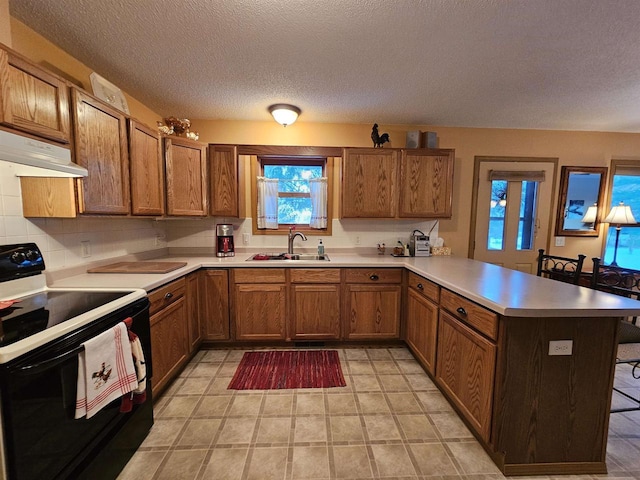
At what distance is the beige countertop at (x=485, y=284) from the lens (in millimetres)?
1304

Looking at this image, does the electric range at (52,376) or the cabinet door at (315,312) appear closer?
the electric range at (52,376)

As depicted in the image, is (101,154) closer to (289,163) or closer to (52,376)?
(52,376)

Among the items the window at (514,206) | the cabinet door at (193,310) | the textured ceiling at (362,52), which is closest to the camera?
the textured ceiling at (362,52)

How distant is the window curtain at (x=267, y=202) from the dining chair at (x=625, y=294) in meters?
2.84

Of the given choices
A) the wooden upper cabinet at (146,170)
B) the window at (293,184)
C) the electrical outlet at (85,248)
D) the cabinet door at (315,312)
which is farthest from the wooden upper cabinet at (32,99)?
the cabinet door at (315,312)

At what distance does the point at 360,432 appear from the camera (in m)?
1.68

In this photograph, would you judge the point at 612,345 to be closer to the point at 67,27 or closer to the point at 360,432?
the point at 360,432

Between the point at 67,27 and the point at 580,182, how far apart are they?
4973 millimetres

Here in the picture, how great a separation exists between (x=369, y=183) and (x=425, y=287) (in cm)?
123

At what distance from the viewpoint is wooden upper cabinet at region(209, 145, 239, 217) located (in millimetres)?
2795

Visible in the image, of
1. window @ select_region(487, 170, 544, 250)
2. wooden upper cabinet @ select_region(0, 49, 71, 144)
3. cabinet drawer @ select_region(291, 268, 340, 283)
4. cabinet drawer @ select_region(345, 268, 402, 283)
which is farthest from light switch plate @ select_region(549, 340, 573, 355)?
wooden upper cabinet @ select_region(0, 49, 71, 144)

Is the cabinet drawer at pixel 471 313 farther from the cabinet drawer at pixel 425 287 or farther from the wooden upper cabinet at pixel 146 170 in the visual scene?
the wooden upper cabinet at pixel 146 170

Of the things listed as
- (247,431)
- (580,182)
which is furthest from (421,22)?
(580,182)

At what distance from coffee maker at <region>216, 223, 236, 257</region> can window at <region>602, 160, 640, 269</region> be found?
14.6 feet
